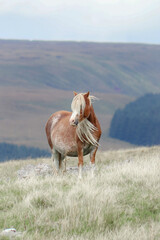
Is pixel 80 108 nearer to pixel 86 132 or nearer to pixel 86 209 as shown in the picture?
pixel 86 132

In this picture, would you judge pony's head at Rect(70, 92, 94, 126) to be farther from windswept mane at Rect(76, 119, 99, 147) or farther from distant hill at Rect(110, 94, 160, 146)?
distant hill at Rect(110, 94, 160, 146)

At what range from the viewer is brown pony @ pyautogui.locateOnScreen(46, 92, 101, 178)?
29.4 ft

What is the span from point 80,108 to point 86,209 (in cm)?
305

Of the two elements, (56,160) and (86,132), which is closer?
(86,132)

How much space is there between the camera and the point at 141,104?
163875mm

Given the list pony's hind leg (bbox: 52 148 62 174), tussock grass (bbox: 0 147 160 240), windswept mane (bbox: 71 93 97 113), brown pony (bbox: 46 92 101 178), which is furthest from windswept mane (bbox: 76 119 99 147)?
pony's hind leg (bbox: 52 148 62 174)

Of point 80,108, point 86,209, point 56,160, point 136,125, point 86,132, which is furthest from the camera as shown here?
point 136,125

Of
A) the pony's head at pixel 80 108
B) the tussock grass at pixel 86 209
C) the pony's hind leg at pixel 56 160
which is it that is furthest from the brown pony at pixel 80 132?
the tussock grass at pixel 86 209

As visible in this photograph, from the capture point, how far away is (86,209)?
6434 millimetres

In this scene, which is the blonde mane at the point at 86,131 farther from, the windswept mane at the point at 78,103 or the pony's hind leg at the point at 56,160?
the pony's hind leg at the point at 56,160

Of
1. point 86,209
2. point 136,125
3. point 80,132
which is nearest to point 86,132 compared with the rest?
point 80,132

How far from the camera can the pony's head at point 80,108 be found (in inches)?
349

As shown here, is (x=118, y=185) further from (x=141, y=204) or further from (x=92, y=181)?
(x=141, y=204)

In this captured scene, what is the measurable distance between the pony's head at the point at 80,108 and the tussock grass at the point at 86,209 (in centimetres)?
128
